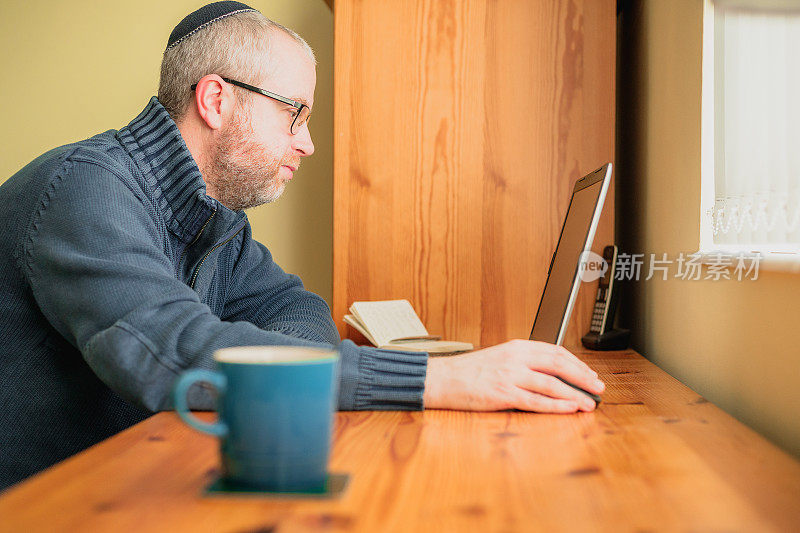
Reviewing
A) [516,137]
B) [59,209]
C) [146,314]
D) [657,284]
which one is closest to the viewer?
[146,314]

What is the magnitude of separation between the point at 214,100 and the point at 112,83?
42.6 inches

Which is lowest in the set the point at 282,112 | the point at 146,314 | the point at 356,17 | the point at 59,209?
the point at 146,314

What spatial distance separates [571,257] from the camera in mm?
1087

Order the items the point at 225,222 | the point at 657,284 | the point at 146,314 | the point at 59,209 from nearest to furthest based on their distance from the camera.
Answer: the point at 146,314
the point at 59,209
the point at 225,222
the point at 657,284

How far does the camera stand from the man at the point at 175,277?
2.53ft

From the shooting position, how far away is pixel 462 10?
1583 millimetres

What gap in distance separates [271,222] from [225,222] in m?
0.93

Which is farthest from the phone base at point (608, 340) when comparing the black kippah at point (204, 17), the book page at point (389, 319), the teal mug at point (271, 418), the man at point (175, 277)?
the teal mug at point (271, 418)

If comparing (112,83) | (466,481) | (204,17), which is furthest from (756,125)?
(112,83)

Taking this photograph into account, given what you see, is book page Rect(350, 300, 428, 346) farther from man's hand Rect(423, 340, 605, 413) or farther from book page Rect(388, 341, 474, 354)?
man's hand Rect(423, 340, 605, 413)

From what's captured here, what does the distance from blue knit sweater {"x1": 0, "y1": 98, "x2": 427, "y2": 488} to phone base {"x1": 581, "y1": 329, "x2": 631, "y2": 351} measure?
1.97ft

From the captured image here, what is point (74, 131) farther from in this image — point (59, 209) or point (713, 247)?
point (713, 247)

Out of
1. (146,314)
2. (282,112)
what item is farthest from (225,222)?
(146,314)

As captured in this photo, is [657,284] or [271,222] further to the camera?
[271,222]
